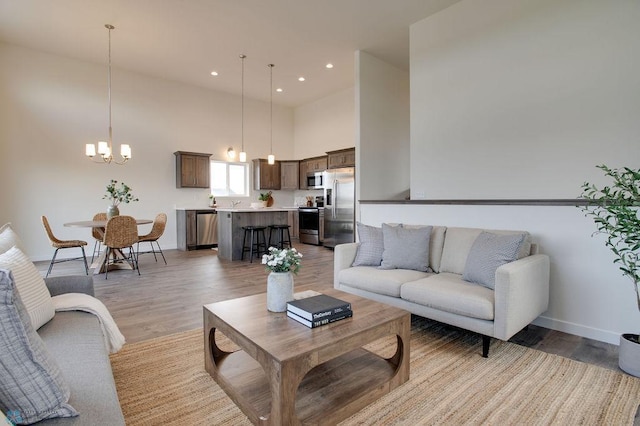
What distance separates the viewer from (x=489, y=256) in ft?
8.29

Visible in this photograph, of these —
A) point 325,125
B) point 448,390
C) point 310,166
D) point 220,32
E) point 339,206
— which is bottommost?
point 448,390

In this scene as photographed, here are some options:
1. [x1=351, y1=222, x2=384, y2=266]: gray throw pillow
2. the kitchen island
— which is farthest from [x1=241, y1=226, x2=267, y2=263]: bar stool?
[x1=351, y1=222, x2=384, y2=266]: gray throw pillow

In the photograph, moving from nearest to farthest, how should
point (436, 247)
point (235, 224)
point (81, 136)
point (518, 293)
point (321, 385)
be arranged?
1. point (321, 385)
2. point (518, 293)
3. point (436, 247)
4. point (235, 224)
5. point (81, 136)

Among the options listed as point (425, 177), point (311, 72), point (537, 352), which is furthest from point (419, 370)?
point (311, 72)

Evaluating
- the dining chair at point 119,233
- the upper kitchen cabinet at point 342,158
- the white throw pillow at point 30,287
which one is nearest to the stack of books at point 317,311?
the white throw pillow at point 30,287

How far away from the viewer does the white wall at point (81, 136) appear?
18.5 ft

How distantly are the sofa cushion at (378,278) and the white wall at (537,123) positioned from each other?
1.06m

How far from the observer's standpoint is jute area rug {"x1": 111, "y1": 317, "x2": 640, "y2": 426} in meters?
1.67

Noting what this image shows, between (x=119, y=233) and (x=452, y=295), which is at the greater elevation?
(x=119, y=233)

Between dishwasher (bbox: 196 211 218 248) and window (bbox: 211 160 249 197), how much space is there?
0.89 m

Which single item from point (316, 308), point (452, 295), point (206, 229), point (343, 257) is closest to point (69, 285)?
point (316, 308)

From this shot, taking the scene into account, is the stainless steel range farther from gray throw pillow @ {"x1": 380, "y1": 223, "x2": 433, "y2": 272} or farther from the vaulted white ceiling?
gray throw pillow @ {"x1": 380, "y1": 223, "x2": 433, "y2": 272}

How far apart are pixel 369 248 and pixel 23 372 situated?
268 cm

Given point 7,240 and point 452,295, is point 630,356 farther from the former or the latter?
point 7,240
